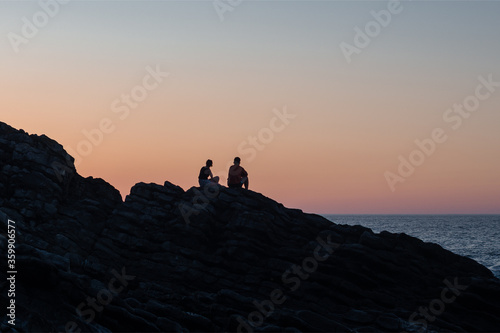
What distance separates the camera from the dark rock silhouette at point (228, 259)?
98.1 feet

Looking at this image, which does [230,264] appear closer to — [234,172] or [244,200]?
[244,200]

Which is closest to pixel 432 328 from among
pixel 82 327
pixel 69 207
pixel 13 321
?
pixel 82 327

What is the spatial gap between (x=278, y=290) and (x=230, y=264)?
3.59 metres

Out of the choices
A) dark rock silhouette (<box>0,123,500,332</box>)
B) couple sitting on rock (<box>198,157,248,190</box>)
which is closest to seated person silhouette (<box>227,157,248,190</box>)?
couple sitting on rock (<box>198,157,248,190</box>)

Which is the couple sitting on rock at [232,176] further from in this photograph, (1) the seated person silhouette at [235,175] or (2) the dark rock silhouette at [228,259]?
(2) the dark rock silhouette at [228,259]

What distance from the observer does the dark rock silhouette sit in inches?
1177

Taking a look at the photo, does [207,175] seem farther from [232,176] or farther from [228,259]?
[228,259]

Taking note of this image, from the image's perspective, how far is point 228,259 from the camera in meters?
35.1

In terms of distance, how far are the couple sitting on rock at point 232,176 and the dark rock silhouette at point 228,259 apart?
47.3 inches

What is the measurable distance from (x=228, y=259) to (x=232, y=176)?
720cm

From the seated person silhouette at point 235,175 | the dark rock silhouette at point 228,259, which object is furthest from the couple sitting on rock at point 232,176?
the dark rock silhouette at point 228,259

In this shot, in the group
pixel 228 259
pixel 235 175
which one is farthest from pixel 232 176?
pixel 228 259

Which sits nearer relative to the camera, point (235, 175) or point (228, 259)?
point (228, 259)

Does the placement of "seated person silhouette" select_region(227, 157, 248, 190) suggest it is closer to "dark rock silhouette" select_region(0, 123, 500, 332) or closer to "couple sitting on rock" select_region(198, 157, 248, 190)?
"couple sitting on rock" select_region(198, 157, 248, 190)
